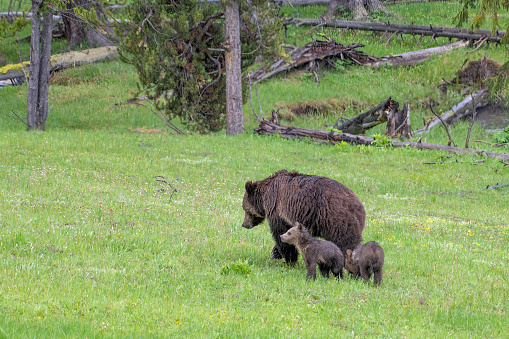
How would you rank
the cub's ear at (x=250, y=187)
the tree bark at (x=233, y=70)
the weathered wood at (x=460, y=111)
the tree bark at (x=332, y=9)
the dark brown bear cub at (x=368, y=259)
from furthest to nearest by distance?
the tree bark at (x=332, y=9) → the weathered wood at (x=460, y=111) → the tree bark at (x=233, y=70) → the cub's ear at (x=250, y=187) → the dark brown bear cub at (x=368, y=259)

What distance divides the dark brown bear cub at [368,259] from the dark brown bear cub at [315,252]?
A: 17cm

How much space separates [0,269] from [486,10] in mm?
14646

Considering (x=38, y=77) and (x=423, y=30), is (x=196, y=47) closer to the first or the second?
(x=38, y=77)

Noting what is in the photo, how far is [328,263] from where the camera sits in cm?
753

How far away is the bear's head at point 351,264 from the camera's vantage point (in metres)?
7.64

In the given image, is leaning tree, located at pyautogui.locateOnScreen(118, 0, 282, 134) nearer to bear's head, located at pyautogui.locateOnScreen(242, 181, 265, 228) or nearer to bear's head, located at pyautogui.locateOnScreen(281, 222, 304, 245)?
bear's head, located at pyautogui.locateOnScreen(242, 181, 265, 228)

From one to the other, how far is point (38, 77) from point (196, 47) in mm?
6183

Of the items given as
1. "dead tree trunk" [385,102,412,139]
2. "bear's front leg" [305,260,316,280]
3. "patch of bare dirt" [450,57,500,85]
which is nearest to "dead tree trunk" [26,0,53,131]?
"dead tree trunk" [385,102,412,139]

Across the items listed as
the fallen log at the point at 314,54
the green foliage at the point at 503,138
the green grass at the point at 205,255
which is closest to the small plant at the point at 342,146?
the green grass at the point at 205,255

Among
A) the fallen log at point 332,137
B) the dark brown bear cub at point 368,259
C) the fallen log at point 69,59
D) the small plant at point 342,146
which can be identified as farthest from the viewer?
the fallen log at point 69,59

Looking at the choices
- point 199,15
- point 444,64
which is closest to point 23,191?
point 199,15

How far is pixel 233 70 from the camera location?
22.4m

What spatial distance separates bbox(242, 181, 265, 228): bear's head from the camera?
9.05 meters

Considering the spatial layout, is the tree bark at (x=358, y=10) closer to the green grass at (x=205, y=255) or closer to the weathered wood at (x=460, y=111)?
the weathered wood at (x=460, y=111)
